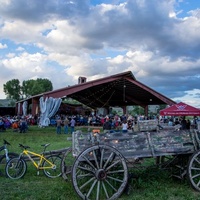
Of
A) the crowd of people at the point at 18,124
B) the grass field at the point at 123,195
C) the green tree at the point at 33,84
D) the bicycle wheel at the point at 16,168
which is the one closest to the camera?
the grass field at the point at 123,195

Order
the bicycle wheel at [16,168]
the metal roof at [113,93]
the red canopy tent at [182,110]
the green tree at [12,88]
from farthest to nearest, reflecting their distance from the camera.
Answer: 1. the green tree at [12,88]
2. the metal roof at [113,93]
3. the red canopy tent at [182,110]
4. the bicycle wheel at [16,168]

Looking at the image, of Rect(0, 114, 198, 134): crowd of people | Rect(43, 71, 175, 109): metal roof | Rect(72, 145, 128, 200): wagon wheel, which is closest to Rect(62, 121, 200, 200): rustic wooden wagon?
Rect(72, 145, 128, 200): wagon wheel

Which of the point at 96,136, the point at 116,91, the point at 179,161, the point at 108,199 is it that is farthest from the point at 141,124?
the point at 116,91

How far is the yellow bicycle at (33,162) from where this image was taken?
664 centimetres

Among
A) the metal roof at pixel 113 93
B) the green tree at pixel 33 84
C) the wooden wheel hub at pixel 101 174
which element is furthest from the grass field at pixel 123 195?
the green tree at pixel 33 84

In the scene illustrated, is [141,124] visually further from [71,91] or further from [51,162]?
[71,91]

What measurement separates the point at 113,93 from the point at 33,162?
2952cm

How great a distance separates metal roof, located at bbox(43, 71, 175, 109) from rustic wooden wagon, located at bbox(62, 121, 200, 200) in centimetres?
1889

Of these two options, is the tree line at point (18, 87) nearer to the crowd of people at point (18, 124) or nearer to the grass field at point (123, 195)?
the crowd of people at point (18, 124)

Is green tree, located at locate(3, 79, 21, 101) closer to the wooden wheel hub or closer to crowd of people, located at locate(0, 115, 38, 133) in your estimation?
crowd of people, located at locate(0, 115, 38, 133)

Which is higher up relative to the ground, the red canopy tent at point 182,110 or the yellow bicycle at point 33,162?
the red canopy tent at point 182,110

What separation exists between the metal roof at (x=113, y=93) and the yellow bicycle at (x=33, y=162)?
1698 centimetres

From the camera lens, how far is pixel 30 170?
24.2 feet

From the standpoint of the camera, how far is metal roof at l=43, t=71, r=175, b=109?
84.2 ft
